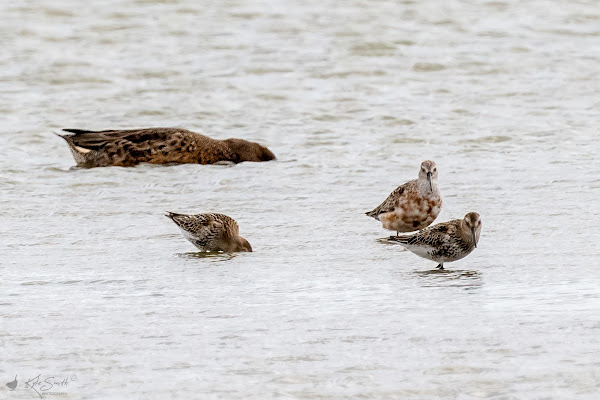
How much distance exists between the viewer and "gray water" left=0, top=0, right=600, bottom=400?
621 centimetres

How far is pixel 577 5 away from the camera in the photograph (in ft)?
74.0

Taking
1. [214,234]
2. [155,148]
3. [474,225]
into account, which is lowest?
[155,148]

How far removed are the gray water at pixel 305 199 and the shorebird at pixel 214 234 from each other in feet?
0.61

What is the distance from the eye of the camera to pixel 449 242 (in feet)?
28.4

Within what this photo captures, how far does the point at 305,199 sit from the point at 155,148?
10.5 feet

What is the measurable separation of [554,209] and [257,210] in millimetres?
2602

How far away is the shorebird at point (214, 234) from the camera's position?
30.9ft

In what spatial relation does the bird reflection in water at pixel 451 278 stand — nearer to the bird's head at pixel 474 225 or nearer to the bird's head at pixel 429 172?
the bird's head at pixel 474 225

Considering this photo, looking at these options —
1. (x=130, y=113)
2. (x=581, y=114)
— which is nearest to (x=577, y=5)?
(x=581, y=114)

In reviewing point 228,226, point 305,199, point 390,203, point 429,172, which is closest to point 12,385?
point 228,226

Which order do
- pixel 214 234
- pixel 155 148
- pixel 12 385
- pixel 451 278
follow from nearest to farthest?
pixel 12 385 < pixel 451 278 < pixel 214 234 < pixel 155 148

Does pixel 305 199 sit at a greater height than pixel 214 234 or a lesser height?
lesser

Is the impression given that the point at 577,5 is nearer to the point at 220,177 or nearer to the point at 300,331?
the point at 220,177

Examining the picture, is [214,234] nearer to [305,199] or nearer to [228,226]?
[228,226]
